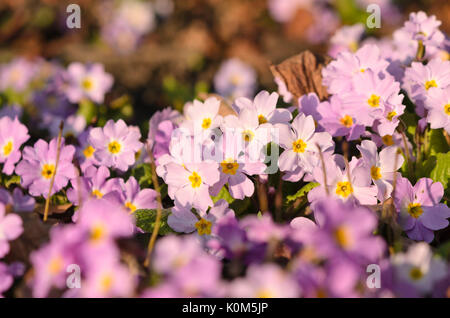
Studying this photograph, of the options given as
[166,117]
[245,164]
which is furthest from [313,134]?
[166,117]

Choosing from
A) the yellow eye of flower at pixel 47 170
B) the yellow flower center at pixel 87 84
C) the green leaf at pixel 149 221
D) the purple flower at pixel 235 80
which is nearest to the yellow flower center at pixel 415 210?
the green leaf at pixel 149 221

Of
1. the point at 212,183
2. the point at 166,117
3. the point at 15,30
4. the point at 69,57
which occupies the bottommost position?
the point at 212,183

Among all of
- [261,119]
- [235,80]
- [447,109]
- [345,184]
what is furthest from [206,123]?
[235,80]

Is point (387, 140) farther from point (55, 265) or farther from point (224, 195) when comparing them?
point (55, 265)

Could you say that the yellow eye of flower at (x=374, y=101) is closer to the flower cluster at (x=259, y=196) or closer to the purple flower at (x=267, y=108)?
the flower cluster at (x=259, y=196)

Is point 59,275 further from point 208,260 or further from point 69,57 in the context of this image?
point 69,57

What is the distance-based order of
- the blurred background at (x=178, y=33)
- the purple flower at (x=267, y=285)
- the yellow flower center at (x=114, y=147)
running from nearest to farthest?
1. the purple flower at (x=267, y=285)
2. the yellow flower center at (x=114, y=147)
3. the blurred background at (x=178, y=33)

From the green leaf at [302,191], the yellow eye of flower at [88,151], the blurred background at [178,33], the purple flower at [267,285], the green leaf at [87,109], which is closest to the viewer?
the purple flower at [267,285]
